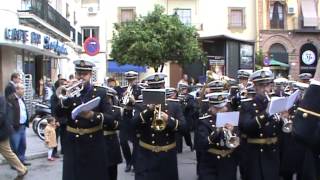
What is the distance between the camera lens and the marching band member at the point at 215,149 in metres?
6.92

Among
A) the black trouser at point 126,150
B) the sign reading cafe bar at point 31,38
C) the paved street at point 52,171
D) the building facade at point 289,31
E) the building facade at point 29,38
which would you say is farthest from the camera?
the building facade at point 289,31

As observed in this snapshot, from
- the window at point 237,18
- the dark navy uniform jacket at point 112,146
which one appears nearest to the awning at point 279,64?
the window at point 237,18

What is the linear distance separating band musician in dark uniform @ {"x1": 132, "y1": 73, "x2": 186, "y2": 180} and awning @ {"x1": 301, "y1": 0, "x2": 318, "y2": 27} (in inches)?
1559

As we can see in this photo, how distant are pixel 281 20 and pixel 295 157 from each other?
38008 mm

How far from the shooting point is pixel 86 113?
23.6 ft

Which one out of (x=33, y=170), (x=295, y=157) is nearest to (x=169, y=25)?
(x=33, y=170)

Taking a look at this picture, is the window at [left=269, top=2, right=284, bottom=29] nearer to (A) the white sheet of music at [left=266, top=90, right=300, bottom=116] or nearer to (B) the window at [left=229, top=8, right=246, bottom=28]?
(B) the window at [left=229, top=8, right=246, bottom=28]

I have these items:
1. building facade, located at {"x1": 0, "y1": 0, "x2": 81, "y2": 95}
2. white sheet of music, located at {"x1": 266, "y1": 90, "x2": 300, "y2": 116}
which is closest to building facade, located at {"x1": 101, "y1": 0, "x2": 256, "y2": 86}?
Result: building facade, located at {"x1": 0, "y1": 0, "x2": 81, "y2": 95}

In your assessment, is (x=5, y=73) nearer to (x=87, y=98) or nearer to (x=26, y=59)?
(x=26, y=59)

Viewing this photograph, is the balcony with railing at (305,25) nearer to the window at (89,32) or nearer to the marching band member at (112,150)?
A: the window at (89,32)

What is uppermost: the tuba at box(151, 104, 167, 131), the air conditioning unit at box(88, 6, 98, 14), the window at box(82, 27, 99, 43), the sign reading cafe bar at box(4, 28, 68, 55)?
the air conditioning unit at box(88, 6, 98, 14)

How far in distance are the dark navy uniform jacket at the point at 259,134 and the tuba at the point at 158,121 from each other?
3.46 ft

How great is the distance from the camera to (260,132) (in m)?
7.42

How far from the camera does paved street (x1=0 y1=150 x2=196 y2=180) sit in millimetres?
11000
